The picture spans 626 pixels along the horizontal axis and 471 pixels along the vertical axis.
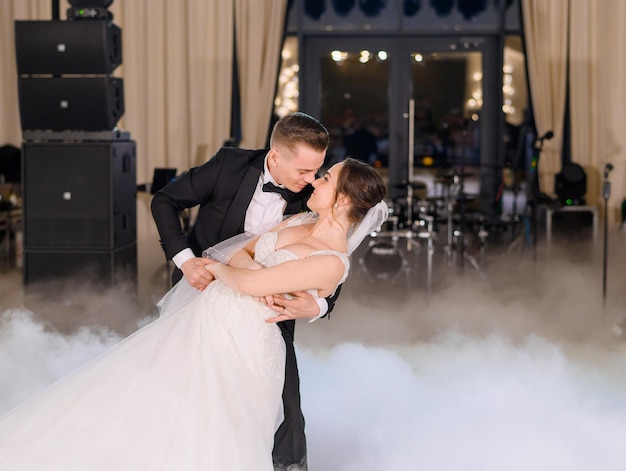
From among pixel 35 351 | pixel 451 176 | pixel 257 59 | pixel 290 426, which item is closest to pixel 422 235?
pixel 451 176

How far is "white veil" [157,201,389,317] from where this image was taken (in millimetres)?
2955

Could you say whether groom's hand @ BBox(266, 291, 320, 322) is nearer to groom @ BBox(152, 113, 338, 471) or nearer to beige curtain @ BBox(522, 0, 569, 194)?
groom @ BBox(152, 113, 338, 471)

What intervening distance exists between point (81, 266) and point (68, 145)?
0.93 metres

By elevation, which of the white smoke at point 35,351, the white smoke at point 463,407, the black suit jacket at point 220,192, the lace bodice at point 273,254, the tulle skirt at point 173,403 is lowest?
A: the white smoke at point 463,407

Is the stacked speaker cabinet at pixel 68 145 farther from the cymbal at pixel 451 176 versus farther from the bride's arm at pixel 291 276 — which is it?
the bride's arm at pixel 291 276

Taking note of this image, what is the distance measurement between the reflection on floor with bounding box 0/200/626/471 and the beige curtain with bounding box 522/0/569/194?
2692 millimetres

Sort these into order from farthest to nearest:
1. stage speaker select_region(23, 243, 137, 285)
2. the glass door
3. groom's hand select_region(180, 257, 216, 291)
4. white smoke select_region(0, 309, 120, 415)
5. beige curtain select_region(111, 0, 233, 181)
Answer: the glass door, beige curtain select_region(111, 0, 233, 181), stage speaker select_region(23, 243, 137, 285), white smoke select_region(0, 309, 120, 415), groom's hand select_region(180, 257, 216, 291)

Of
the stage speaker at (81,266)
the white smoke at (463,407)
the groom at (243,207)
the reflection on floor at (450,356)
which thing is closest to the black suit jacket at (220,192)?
the groom at (243,207)

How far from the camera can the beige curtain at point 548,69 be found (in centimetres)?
1059

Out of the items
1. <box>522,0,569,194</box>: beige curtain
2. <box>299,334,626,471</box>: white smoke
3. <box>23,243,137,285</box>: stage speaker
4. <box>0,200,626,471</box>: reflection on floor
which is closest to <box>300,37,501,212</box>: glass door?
<box>522,0,569,194</box>: beige curtain

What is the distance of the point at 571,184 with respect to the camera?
1029cm

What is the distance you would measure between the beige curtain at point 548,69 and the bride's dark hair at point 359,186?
26.9 ft

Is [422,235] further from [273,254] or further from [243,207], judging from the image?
[273,254]

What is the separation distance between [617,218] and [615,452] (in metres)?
7.47
